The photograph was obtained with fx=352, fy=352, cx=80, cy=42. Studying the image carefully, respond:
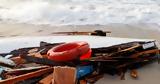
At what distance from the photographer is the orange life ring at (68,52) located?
4715 millimetres

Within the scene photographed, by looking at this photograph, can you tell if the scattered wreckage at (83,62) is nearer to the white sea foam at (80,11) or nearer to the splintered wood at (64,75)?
the splintered wood at (64,75)

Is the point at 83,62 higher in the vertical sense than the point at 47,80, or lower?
higher

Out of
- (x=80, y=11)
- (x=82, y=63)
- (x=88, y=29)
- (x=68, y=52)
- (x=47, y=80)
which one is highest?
(x=80, y=11)

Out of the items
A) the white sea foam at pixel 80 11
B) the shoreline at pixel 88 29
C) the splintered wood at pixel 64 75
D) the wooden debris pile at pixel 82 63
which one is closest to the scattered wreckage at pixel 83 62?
the wooden debris pile at pixel 82 63

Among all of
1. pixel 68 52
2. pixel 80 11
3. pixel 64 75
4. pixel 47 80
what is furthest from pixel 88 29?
pixel 64 75

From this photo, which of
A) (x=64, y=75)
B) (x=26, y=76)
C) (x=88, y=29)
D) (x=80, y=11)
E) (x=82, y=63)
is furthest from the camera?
(x=80, y=11)

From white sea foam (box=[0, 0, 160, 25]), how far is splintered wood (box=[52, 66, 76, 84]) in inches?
163

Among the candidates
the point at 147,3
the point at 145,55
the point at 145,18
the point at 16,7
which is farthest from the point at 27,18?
the point at 145,55

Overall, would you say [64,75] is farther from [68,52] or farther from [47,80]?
[68,52]

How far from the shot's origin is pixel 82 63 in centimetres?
466

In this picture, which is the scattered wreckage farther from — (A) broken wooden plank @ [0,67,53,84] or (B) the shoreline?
(B) the shoreline

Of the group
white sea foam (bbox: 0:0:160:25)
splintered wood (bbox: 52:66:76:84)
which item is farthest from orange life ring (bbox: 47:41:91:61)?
Result: white sea foam (bbox: 0:0:160:25)

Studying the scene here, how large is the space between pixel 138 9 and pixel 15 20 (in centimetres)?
310

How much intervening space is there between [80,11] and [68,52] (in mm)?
4231
